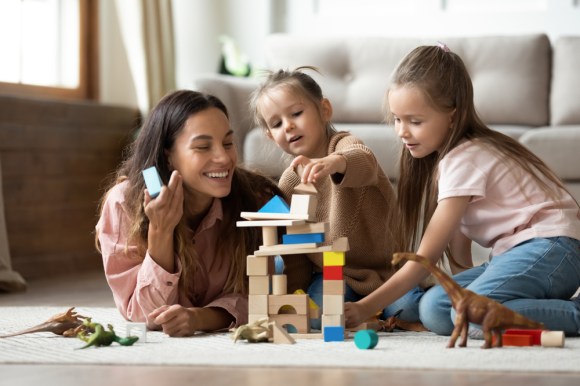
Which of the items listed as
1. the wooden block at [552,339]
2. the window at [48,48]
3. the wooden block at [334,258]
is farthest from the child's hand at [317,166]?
the window at [48,48]

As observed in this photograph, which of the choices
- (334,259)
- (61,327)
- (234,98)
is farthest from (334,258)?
(234,98)

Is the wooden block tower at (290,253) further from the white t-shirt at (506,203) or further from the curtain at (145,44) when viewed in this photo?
the curtain at (145,44)

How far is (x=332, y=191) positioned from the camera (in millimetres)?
2209

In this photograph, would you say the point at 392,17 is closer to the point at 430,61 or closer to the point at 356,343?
the point at 430,61

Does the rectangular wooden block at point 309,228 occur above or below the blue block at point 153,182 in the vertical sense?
below

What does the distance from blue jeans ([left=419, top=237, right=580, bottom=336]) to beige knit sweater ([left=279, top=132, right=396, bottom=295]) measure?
231 mm

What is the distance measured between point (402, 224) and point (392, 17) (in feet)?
9.02

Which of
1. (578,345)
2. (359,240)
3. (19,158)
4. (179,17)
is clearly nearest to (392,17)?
(179,17)

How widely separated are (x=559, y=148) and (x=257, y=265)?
6.38ft

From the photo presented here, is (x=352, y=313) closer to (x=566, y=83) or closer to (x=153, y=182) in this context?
(x=153, y=182)

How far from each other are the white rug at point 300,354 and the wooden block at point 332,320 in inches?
1.5

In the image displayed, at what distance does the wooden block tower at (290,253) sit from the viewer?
1.78 metres

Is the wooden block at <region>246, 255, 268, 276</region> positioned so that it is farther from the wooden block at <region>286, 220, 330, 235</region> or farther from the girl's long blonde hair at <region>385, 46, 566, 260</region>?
the girl's long blonde hair at <region>385, 46, 566, 260</region>

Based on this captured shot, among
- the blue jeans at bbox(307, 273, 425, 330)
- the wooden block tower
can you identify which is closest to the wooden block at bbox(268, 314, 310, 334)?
the wooden block tower
